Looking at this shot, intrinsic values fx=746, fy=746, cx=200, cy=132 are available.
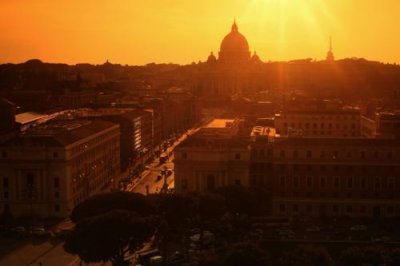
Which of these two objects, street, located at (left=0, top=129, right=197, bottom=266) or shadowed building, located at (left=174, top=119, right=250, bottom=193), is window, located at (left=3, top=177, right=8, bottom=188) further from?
shadowed building, located at (left=174, top=119, right=250, bottom=193)

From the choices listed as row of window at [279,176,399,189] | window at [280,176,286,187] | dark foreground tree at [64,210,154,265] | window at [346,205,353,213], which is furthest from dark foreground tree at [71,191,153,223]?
window at [346,205,353,213]

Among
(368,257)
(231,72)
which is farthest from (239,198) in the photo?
(231,72)

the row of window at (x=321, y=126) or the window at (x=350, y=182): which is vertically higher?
the row of window at (x=321, y=126)

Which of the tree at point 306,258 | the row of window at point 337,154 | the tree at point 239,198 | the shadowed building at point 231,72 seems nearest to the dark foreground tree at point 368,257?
the tree at point 306,258

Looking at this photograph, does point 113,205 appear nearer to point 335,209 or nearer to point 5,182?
point 5,182

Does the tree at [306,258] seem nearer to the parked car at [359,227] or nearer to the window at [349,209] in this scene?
the parked car at [359,227]

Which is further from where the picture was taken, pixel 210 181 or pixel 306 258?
pixel 210 181

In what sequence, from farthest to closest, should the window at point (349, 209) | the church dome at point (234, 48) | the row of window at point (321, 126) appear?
1. the church dome at point (234, 48)
2. the row of window at point (321, 126)
3. the window at point (349, 209)
